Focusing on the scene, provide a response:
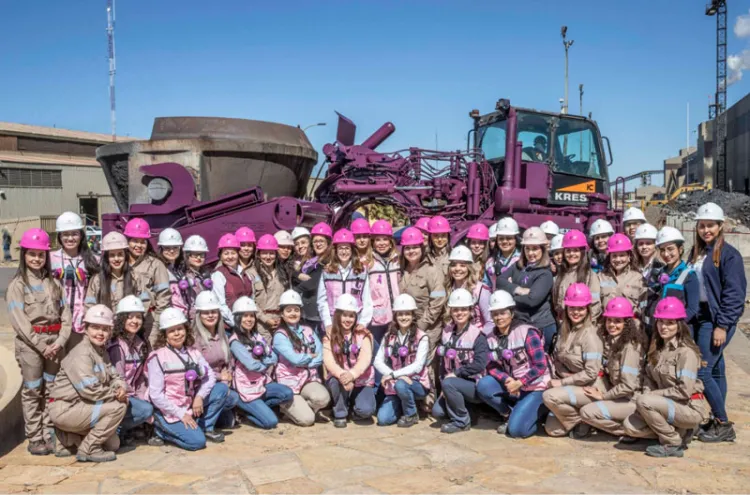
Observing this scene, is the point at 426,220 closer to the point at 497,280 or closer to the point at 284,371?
the point at 497,280

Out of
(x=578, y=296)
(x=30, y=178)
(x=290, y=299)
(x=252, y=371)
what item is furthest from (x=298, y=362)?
(x=30, y=178)

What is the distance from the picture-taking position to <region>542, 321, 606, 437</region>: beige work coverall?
5.40m

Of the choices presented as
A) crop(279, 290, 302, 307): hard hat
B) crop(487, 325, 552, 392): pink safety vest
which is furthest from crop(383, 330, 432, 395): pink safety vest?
crop(279, 290, 302, 307): hard hat

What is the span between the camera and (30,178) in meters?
36.1

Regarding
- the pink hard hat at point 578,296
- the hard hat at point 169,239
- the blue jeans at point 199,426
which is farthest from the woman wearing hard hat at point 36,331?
the pink hard hat at point 578,296

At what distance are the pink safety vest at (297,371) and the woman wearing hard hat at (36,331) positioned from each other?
5.84 feet

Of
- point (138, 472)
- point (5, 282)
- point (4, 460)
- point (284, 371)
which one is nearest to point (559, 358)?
point (284, 371)

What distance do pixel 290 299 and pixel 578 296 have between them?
2.40 m

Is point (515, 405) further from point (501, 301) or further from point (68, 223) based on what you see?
point (68, 223)

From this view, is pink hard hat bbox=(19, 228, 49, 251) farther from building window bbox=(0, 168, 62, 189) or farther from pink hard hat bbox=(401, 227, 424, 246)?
building window bbox=(0, 168, 62, 189)

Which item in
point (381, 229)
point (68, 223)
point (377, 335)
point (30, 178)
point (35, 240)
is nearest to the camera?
point (35, 240)

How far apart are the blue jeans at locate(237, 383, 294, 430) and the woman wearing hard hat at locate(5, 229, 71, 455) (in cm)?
148

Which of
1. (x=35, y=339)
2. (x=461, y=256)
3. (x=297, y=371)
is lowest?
(x=297, y=371)

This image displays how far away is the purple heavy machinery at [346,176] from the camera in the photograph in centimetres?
884
